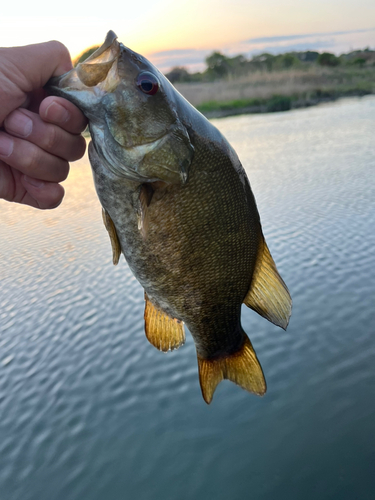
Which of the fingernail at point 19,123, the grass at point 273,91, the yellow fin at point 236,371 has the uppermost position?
the fingernail at point 19,123

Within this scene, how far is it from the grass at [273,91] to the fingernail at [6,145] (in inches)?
979

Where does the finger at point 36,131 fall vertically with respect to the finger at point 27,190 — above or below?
above

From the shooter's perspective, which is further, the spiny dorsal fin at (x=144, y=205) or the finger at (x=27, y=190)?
the finger at (x=27, y=190)

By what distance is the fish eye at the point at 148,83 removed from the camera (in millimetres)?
1638

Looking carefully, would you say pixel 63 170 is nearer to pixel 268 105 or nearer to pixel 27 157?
pixel 27 157

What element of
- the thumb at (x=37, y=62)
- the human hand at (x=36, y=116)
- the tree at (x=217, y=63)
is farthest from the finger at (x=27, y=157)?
the tree at (x=217, y=63)

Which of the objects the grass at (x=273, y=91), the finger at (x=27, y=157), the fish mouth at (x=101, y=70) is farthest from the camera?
the grass at (x=273, y=91)

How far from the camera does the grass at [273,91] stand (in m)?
26.5

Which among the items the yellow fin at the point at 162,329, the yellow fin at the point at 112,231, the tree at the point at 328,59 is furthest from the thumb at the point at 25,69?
the tree at the point at 328,59

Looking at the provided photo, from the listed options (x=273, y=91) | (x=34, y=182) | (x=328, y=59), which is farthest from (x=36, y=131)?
(x=328, y=59)

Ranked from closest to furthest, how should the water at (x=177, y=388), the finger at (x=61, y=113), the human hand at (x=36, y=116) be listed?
the finger at (x=61, y=113) → the human hand at (x=36, y=116) → the water at (x=177, y=388)

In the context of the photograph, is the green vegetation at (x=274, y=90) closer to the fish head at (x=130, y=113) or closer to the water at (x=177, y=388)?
the water at (x=177, y=388)

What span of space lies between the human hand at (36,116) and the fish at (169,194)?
10cm

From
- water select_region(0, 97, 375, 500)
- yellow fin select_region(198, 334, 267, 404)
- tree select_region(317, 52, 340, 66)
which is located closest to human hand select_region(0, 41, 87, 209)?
yellow fin select_region(198, 334, 267, 404)
